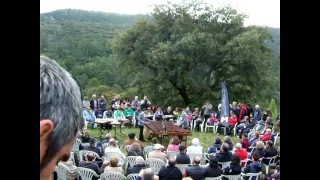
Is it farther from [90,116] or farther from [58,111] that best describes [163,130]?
[58,111]

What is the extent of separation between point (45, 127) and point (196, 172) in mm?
2927

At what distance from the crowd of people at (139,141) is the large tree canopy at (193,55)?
61 cm

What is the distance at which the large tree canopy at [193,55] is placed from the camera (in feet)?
29.7

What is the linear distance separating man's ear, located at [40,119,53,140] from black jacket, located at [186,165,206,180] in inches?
113

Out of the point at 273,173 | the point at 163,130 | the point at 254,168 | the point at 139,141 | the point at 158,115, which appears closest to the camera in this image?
the point at 273,173

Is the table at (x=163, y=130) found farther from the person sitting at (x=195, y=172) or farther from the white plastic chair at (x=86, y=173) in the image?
the person sitting at (x=195, y=172)

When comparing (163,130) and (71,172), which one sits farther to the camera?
(163,130)

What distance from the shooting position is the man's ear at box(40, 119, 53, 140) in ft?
3.52

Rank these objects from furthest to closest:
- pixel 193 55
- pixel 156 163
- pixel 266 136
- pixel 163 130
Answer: pixel 193 55, pixel 163 130, pixel 266 136, pixel 156 163

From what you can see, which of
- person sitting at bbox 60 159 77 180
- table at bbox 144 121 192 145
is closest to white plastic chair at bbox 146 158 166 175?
person sitting at bbox 60 159 77 180

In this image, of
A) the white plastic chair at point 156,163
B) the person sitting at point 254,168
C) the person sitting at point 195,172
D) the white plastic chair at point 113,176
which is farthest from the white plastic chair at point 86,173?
the person sitting at point 254,168

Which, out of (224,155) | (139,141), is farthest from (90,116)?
(224,155)

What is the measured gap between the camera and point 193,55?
9711 millimetres
